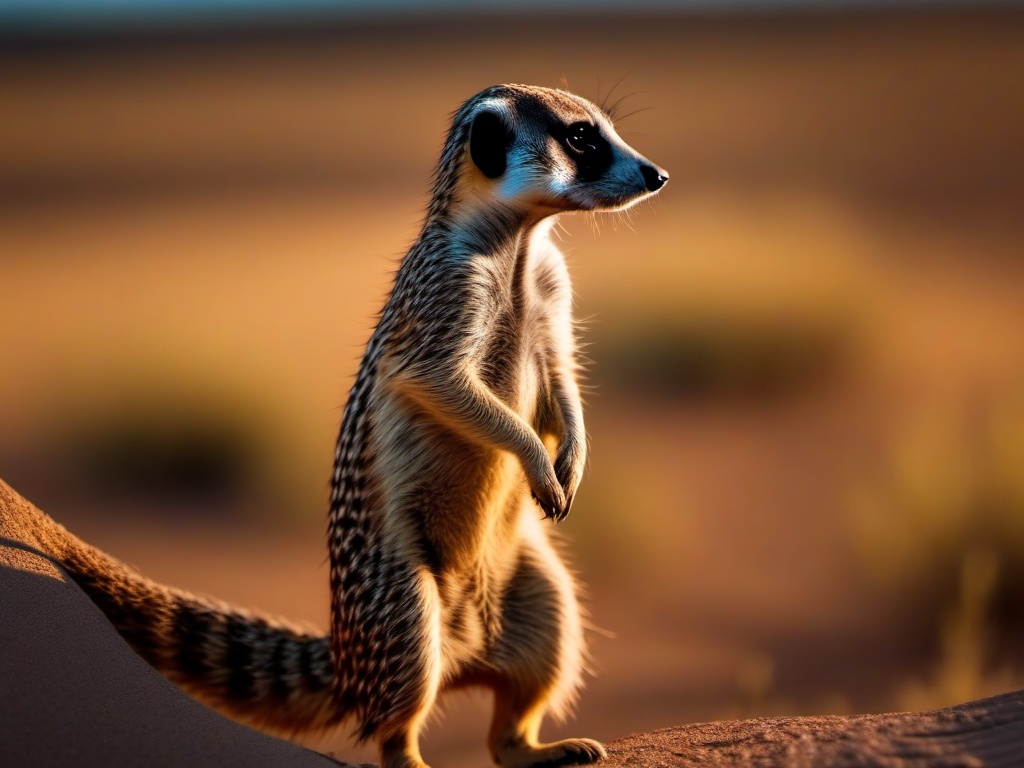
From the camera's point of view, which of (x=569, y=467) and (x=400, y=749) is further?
(x=569, y=467)

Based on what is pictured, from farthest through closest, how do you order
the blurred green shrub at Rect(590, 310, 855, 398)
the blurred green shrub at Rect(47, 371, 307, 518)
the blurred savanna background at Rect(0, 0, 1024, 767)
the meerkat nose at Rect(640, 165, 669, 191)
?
the blurred green shrub at Rect(590, 310, 855, 398) → the blurred green shrub at Rect(47, 371, 307, 518) → the blurred savanna background at Rect(0, 0, 1024, 767) → the meerkat nose at Rect(640, 165, 669, 191)

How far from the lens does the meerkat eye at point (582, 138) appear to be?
13.1ft

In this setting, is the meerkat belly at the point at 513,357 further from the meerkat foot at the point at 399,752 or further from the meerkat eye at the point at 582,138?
the meerkat foot at the point at 399,752

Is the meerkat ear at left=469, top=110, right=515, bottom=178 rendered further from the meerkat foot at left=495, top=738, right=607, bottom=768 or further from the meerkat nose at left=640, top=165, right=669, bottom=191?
the meerkat foot at left=495, top=738, right=607, bottom=768

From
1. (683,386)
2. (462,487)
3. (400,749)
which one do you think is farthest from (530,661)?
(683,386)

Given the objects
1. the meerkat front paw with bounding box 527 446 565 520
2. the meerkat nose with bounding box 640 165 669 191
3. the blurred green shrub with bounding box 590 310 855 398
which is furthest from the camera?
the blurred green shrub with bounding box 590 310 855 398

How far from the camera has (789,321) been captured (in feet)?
40.9

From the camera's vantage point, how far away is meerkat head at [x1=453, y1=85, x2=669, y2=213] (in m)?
3.90

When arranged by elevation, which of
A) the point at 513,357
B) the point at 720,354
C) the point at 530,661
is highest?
the point at 513,357

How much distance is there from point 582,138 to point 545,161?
0.60ft

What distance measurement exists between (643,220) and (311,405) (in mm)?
9313

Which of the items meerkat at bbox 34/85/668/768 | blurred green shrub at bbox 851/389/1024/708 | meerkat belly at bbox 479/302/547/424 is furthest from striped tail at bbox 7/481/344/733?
blurred green shrub at bbox 851/389/1024/708

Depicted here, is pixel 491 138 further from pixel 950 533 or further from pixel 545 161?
pixel 950 533

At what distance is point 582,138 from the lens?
402 cm
